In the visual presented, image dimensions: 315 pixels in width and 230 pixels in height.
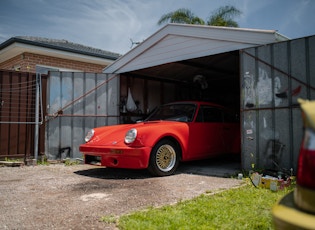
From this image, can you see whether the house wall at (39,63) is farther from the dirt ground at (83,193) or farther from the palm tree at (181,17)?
the palm tree at (181,17)

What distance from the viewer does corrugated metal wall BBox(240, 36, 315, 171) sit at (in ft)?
16.4

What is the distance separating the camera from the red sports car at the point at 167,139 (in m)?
5.18

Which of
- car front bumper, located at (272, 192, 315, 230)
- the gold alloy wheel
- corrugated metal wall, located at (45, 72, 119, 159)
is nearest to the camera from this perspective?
car front bumper, located at (272, 192, 315, 230)

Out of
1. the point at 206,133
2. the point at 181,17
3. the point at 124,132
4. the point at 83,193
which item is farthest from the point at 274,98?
the point at 181,17

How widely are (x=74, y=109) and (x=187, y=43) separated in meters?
3.45

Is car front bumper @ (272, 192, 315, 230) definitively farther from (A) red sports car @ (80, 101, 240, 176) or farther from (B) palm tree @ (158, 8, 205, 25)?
(B) palm tree @ (158, 8, 205, 25)

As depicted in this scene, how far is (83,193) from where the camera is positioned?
4.14 metres

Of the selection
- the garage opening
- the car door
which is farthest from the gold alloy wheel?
the garage opening

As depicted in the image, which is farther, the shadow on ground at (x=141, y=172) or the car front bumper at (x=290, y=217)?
the shadow on ground at (x=141, y=172)

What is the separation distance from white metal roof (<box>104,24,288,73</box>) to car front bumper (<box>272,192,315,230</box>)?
15.0ft

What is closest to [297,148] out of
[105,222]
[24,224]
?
[105,222]

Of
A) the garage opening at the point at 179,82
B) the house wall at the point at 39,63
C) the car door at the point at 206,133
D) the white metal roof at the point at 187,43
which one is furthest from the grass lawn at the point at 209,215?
the house wall at the point at 39,63

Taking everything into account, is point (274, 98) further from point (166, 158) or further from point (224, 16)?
point (224, 16)

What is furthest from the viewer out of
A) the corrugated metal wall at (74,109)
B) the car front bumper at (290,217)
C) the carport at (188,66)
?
the corrugated metal wall at (74,109)
